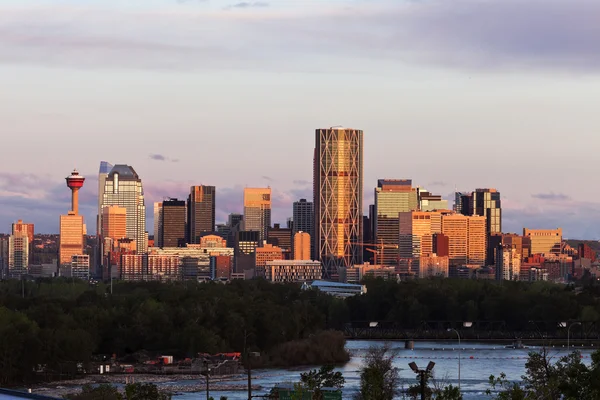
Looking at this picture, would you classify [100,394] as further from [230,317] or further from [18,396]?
[230,317]

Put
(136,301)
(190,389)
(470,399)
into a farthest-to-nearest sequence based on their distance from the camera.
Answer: (136,301) → (190,389) → (470,399)

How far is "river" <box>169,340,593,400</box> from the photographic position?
93887 millimetres

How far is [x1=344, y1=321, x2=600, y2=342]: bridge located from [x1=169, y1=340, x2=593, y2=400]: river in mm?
2440

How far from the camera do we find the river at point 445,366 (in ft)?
308

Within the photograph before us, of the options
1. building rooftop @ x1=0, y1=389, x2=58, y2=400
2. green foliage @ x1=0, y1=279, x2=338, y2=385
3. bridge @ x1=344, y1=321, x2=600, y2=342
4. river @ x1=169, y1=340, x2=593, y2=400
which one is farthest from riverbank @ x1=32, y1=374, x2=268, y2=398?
bridge @ x1=344, y1=321, x2=600, y2=342

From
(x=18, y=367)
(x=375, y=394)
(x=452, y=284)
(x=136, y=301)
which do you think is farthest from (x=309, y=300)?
(x=375, y=394)

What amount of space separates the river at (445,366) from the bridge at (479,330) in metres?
2.44

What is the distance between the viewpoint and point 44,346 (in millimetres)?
109438

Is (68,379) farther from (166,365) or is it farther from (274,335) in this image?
(274,335)

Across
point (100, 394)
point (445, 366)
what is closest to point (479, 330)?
point (445, 366)

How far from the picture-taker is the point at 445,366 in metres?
112

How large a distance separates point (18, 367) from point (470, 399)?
35.8 m

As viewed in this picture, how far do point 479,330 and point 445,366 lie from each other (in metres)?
49.0

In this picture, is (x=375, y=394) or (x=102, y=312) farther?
(x=102, y=312)
